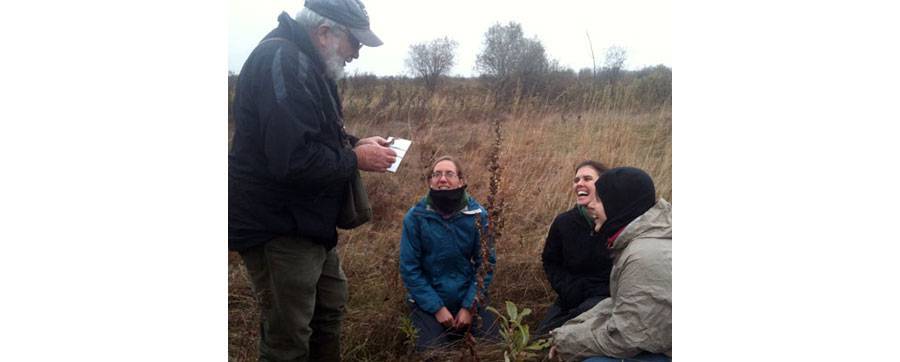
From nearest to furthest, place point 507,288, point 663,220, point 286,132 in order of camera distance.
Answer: point 286,132, point 663,220, point 507,288

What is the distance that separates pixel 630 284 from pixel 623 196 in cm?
39

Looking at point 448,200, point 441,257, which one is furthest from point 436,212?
point 441,257

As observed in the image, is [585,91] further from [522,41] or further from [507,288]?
[507,288]

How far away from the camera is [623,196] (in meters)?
3.02

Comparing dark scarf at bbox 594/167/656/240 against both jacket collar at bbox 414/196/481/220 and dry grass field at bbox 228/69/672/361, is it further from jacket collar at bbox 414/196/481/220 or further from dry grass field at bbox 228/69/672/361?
jacket collar at bbox 414/196/481/220

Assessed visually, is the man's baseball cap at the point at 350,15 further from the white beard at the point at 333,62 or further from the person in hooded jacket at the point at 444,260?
the person in hooded jacket at the point at 444,260

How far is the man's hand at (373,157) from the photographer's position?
3.06m

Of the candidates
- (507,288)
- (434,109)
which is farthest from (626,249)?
(434,109)

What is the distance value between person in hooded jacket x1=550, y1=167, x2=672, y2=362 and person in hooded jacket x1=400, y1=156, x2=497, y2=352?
0.44 metres

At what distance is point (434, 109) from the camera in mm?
3414

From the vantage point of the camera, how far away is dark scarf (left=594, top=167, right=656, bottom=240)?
2988 millimetres

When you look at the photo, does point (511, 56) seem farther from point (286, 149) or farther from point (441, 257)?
point (286, 149)

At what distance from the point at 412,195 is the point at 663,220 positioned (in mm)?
1156

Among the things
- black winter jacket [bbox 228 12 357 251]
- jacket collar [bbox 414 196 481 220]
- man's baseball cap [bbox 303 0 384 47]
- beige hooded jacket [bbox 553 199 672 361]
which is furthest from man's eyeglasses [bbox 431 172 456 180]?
beige hooded jacket [bbox 553 199 672 361]
